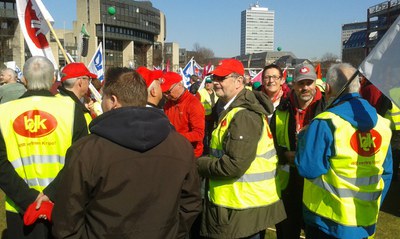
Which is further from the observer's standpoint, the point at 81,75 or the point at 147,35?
the point at 147,35

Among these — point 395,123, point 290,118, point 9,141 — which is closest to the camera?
point 9,141

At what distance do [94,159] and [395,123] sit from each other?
16.1ft

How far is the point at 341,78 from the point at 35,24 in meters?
3.80

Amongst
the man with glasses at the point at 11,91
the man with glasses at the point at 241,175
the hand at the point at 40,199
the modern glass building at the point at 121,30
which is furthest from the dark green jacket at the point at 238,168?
the modern glass building at the point at 121,30

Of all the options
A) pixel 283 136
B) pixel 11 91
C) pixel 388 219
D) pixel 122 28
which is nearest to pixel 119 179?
pixel 283 136

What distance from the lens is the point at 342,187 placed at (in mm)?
2729

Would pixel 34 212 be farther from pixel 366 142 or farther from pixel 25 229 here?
pixel 366 142

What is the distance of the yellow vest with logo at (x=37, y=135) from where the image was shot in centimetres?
271

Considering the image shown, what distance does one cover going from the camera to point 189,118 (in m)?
4.60

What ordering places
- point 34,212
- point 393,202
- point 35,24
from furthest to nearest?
point 393,202, point 35,24, point 34,212

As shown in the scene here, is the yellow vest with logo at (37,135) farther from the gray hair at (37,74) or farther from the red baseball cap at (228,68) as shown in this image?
the red baseball cap at (228,68)

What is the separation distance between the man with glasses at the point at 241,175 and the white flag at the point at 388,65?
2.96 feet

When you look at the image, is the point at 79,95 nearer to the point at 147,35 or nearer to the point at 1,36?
the point at 1,36

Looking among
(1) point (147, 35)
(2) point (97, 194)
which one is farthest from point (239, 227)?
(1) point (147, 35)
